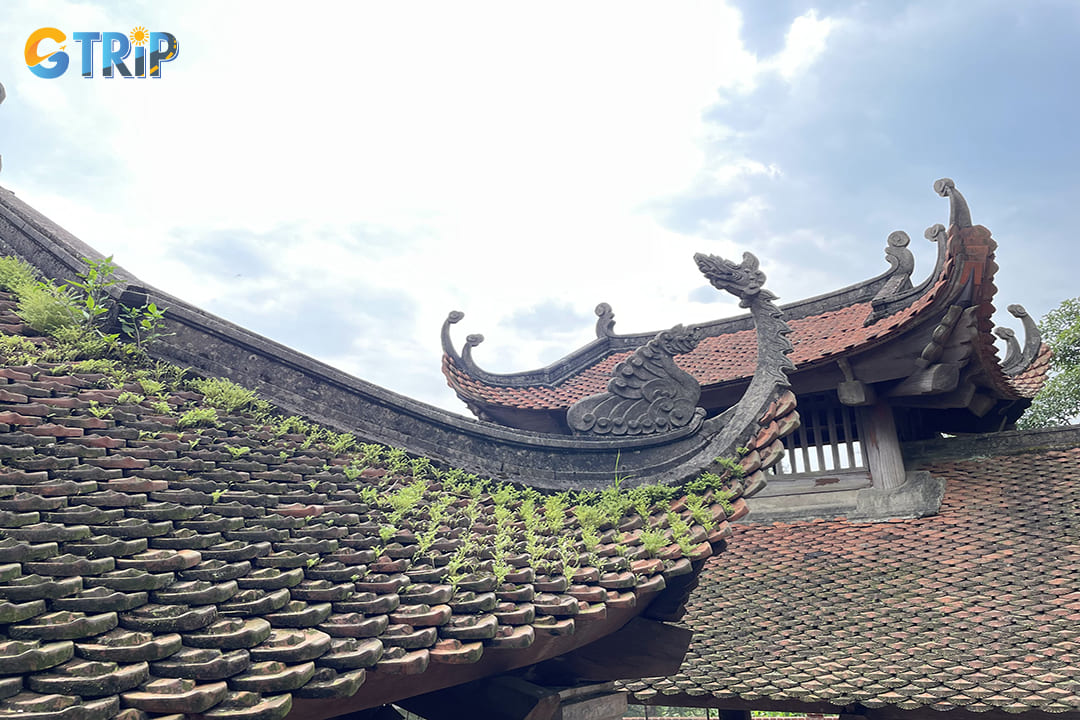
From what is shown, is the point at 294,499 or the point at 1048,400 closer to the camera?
the point at 294,499

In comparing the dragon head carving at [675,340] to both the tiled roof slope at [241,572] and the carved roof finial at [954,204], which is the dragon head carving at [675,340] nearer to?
the tiled roof slope at [241,572]

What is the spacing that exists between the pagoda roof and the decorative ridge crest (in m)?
0.02

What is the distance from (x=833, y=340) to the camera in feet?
30.8

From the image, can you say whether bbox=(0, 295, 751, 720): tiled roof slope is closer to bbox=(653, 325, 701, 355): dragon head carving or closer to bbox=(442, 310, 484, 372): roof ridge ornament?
bbox=(653, 325, 701, 355): dragon head carving

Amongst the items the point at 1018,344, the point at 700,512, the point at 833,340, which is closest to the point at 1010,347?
the point at 1018,344

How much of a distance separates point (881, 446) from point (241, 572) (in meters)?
8.08

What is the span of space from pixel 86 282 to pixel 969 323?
803cm

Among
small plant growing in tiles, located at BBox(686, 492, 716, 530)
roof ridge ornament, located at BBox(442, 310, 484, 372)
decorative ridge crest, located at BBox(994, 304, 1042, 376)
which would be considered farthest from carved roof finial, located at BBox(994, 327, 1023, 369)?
small plant growing in tiles, located at BBox(686, 492, 716, 530)

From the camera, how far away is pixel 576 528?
399 centimetres

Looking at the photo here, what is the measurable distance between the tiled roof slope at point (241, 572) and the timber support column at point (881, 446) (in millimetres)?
5539

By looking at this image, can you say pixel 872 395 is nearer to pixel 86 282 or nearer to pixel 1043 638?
pixel 1043 638

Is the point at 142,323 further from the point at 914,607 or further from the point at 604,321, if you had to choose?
the point at 604,321

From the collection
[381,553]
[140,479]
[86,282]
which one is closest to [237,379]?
[86,282]

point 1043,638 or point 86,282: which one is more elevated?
point 86,282
